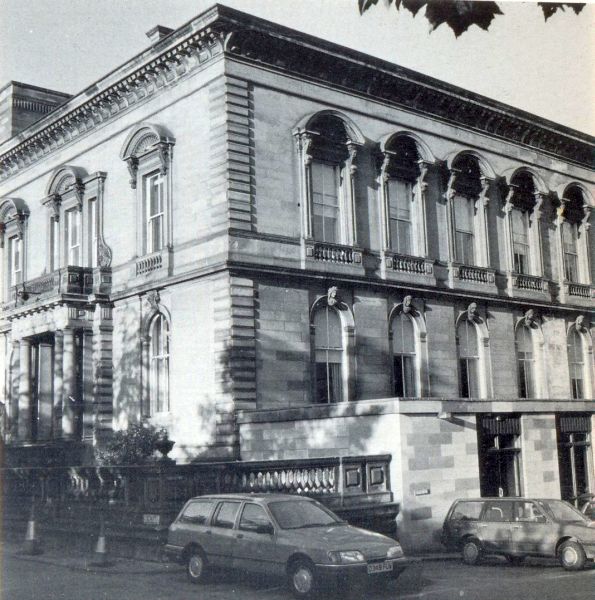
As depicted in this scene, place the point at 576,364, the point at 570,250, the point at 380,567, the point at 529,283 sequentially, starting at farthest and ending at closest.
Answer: the point at 570,250
the point at 576,364
the point at 529,283
the point at 380,567

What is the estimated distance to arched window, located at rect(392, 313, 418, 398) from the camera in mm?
29375

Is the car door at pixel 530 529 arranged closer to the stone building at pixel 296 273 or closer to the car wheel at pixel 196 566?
the stone building at pixel 296 273

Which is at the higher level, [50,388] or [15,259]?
[15,259]

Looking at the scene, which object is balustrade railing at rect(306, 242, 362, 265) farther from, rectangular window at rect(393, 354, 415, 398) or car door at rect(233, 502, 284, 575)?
car door at rect(233, 502, 284, 575)

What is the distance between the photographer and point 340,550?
13.7m

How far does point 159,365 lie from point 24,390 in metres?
6.13

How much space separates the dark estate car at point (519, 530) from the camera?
17.0 m

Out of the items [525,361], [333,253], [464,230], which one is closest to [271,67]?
[333,253]

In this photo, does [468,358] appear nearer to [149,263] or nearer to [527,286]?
[527,286]

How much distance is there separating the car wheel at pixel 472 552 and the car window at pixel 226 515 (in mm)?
5614

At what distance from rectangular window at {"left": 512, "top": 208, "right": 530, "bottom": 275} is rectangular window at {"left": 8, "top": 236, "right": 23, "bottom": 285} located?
19.6 m

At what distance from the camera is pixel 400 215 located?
3075cm

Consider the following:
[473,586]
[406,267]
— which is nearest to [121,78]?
[406,267]

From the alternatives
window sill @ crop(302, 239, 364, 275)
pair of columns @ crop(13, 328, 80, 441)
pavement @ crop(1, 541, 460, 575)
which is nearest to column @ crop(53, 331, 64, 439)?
pair of columns @ crop(13, 328, 80, 441)
